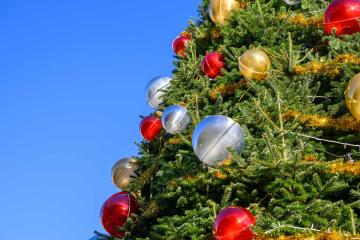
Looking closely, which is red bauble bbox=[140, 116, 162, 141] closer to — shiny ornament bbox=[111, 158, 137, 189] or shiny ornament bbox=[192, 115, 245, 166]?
shiny ornament bbox=[111, 158, 137, 189]

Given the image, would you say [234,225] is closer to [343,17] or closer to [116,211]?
[116,211]

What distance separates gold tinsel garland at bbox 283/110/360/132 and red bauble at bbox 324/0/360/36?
1174 millimetres

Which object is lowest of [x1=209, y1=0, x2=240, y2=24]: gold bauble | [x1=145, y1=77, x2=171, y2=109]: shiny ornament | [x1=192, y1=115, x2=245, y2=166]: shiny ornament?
[x1=192, y1=115, x2=245, y2=166]: shiny ornament

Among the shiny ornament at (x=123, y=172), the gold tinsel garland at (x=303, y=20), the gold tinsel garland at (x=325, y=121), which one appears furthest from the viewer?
the shiny ornament at (x=123, y=172)

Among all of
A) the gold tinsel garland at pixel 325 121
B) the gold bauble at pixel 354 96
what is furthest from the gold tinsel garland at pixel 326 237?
the gold tinsel garland at pixel 325 121

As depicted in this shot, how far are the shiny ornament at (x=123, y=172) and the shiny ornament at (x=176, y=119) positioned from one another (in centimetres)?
130

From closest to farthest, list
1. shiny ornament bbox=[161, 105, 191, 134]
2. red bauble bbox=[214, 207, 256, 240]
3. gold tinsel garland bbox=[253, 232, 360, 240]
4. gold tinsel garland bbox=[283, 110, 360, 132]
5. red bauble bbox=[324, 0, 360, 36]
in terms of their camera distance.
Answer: gold tinsel garland bbox=[253, 232, 360, 240] < red bauble bbox=[214, 207, 256, 240] < gold tinsel garland bbox=[283, 110, 360, 132] < red bauble bbox=[324, 0, 360, 36] < shiny ornament bbox=[161, 105, 191, 134]

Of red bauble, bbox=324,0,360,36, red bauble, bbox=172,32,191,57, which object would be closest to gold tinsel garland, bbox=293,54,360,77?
red bauble, bbox=324,0,360,36

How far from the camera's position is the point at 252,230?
3.71 m

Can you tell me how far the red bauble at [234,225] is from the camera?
150 inches

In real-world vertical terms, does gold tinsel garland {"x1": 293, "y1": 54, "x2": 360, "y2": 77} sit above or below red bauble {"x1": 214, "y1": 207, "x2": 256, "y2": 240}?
above

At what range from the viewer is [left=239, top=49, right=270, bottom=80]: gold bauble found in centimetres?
548

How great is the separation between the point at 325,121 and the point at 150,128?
2418 millimetres

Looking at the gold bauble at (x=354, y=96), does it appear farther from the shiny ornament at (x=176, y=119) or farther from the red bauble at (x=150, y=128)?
the red bauble at (x=150, y=128)
